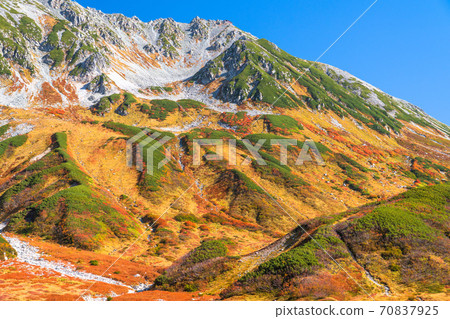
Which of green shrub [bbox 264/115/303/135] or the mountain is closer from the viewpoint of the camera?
the mountain

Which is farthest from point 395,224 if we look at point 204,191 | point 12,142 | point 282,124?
point 282,124

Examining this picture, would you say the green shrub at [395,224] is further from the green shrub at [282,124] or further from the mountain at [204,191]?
the green shrub at [282,124]

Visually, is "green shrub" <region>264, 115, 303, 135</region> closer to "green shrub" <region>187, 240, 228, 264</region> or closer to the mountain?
the mountain

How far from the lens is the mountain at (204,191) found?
777 inches

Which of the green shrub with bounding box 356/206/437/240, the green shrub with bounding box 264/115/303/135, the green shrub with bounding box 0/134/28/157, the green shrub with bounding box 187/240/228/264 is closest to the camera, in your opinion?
the green shrub with bounding box 356/206/437/240

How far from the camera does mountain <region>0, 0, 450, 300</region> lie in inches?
777

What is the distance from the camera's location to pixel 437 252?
1867 cm

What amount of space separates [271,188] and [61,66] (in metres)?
178

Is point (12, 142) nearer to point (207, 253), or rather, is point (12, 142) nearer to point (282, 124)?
point (207, 253)

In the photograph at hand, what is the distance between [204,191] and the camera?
7088cm

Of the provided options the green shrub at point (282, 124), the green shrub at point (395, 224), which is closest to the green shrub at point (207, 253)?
the green shrub at point (395, 224)

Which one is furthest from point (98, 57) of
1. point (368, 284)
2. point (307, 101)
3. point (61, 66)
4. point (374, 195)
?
point (368, 284)

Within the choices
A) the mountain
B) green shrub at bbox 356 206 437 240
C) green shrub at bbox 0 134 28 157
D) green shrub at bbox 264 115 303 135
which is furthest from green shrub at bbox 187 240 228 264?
green shrub at bbox 264 115 303 135

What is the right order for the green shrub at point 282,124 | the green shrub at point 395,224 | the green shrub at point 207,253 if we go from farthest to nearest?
1. the green shrub at point 282,124
2. the green shrub at point 207,253
3. the green shrub at point 395,224
